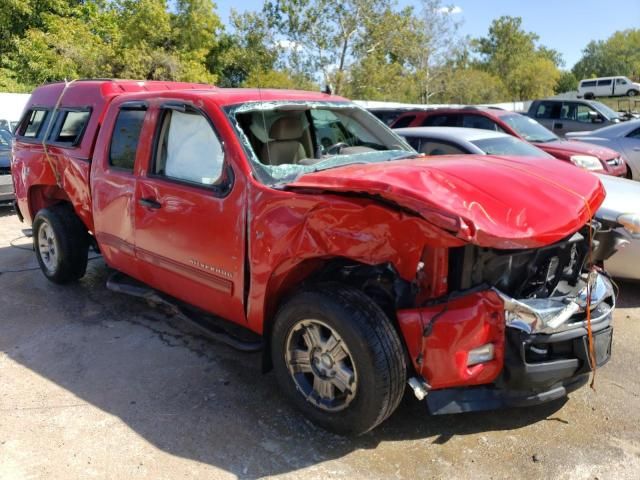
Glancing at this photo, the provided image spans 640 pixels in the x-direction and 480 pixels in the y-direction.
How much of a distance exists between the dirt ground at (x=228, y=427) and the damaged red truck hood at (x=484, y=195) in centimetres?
122

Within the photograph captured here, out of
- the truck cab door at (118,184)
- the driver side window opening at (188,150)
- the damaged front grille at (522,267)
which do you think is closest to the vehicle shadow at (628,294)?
the damaged front grille at (522,267)

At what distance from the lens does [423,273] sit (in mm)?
2885

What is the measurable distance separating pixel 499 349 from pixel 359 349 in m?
0.69

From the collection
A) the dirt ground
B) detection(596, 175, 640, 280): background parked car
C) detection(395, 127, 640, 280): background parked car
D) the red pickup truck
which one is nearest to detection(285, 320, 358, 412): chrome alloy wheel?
the red pickup truck

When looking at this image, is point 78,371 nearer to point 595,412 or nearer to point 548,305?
point 548,305

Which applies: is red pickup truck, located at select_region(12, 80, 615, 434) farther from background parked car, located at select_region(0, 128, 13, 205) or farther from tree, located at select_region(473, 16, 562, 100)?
tree, located at select_region(473, 16, 562, 100)

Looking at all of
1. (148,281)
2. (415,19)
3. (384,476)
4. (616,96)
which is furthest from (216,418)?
(616,96)

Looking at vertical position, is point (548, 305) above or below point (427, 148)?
below

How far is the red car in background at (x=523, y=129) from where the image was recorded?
9.21m

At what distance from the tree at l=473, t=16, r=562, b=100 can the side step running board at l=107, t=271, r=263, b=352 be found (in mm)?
50482

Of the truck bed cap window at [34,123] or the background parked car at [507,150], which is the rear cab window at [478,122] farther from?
the truck bed cap window at [34,123]

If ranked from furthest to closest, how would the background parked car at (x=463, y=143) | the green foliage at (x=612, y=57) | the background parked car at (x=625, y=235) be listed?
the green foliage at (x=612, y=57), the background parked car at (x=463, y=143), the background parked car at (x=625, y=235)

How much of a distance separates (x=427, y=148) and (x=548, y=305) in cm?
473

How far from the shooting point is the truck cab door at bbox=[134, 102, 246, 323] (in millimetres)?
3518
